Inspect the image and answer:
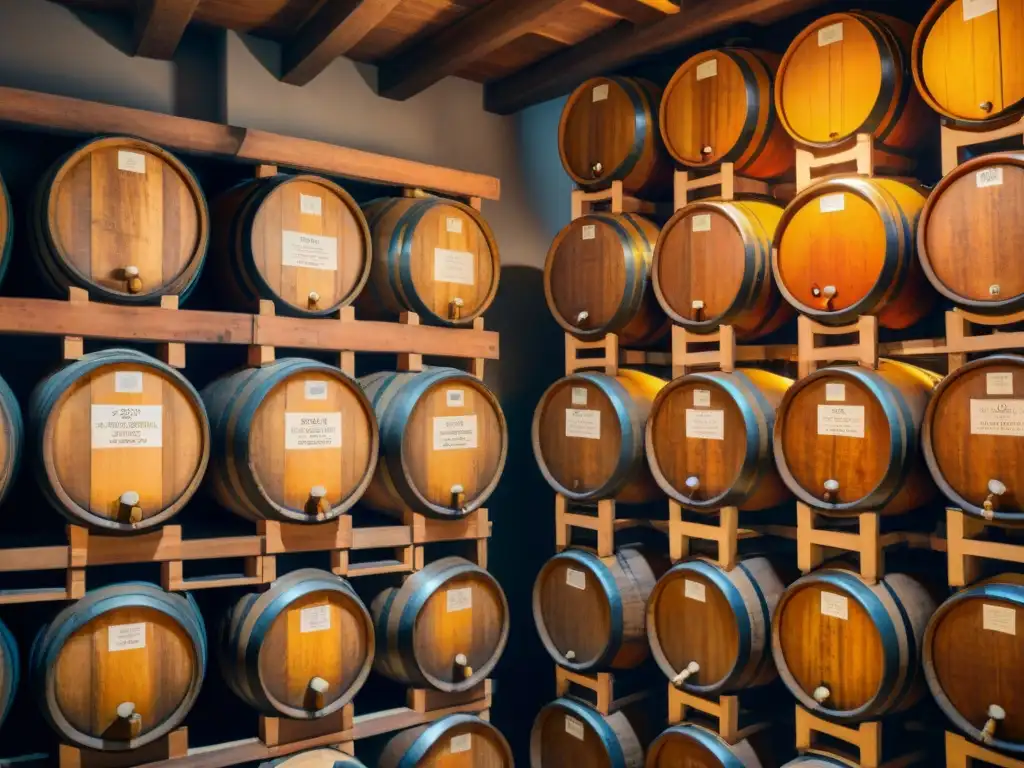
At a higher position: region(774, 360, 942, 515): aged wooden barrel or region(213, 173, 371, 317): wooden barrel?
region(213, 173, 371, 317): wooden barrel

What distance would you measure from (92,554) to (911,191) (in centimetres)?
330

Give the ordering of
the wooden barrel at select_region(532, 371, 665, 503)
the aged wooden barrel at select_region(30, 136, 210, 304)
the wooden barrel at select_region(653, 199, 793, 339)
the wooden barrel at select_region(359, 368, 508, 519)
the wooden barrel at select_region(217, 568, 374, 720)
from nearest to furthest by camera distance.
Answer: the aged wooden barrel at select_region(30, 136, 210, 304) < the wooden barrel at select_region(217, 568, 374, 720) < the wooden barrel at select_region(653, 199, 793, 339) < the wooden barrel at select_region(359, 368, 508, 519) < the wooden barrel at select_region(532, 371, 665, 503)

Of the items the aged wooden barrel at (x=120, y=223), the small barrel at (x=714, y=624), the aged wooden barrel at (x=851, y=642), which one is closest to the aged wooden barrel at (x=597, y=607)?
the small barrel at (x=714, y=624)

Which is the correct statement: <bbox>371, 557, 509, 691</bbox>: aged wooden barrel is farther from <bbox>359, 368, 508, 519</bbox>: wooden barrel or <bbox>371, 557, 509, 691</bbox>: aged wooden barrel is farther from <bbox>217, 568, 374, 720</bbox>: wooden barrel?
<bbox>359, 368, 508, 519</bbox>: wooden barrel

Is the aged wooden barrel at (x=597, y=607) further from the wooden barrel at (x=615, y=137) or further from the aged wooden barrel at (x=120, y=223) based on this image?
the aged wooden barrel at (x=120, y=223)

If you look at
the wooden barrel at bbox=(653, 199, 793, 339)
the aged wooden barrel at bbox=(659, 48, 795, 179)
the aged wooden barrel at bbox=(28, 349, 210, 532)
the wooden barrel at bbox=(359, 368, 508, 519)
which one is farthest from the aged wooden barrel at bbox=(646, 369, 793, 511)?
the aged wooden barrel at bbox=(28, 349, 210, 532)

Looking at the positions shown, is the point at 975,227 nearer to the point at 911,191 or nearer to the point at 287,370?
the point at 911,191

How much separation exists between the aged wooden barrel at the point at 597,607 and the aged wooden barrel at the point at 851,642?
74 centimetres

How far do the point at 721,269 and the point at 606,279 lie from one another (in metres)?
0.62

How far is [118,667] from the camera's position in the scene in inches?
130

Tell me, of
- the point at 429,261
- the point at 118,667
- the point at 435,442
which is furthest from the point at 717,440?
the point at 118,667

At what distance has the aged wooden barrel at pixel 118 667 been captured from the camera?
3180mm

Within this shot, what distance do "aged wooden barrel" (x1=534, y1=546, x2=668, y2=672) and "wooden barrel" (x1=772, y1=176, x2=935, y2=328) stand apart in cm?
146

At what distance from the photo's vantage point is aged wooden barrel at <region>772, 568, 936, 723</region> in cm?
321
